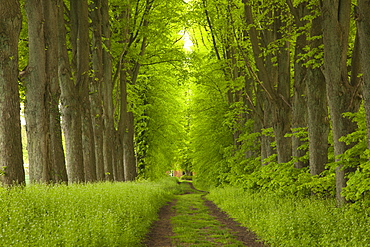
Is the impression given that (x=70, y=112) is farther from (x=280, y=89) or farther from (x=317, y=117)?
(x=317, y=117)

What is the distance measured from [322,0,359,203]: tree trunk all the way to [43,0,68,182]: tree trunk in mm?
8147

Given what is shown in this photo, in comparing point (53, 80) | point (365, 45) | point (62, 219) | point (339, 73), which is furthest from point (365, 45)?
point (53, 80)

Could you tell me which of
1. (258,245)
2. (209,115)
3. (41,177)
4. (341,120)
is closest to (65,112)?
(41,177)

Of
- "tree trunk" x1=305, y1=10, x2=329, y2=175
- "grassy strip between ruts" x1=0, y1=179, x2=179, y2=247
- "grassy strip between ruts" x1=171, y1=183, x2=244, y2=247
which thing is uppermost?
"tree trunk" x1=305, y1=10, x2=329, y2=175

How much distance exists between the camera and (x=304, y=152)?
44.4 ft

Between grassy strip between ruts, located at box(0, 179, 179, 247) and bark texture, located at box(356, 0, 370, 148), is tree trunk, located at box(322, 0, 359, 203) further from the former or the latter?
grassy strip between ruts, located at box(0, 179, 179, 247)

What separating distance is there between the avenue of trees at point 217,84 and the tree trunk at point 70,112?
0.12 feet

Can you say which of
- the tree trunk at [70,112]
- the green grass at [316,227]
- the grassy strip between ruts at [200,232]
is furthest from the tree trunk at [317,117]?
the tree trunk at [70,112]

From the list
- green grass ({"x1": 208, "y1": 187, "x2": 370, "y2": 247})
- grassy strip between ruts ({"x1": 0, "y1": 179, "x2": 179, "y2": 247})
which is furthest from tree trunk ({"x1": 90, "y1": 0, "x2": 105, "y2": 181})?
green grass ({"x1": 208, "y1": 187, "x2": 370, "y2": 247})

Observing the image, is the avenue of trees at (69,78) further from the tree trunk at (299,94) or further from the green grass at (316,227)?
the tree trunk at (299,94)

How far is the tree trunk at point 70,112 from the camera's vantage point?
13203 mm

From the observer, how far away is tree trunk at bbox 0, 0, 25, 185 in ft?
27.1

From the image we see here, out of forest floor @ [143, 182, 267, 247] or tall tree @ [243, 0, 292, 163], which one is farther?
tall tree @ [243, 0, 292, 163]

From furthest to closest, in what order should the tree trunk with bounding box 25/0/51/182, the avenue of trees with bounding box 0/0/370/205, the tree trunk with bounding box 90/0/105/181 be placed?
the tree trunk with bounding box 90/0/105/181
the tree trunk with bounding box 25/0/51/182
the avenue of trees with bounding box 0/0/370/205
